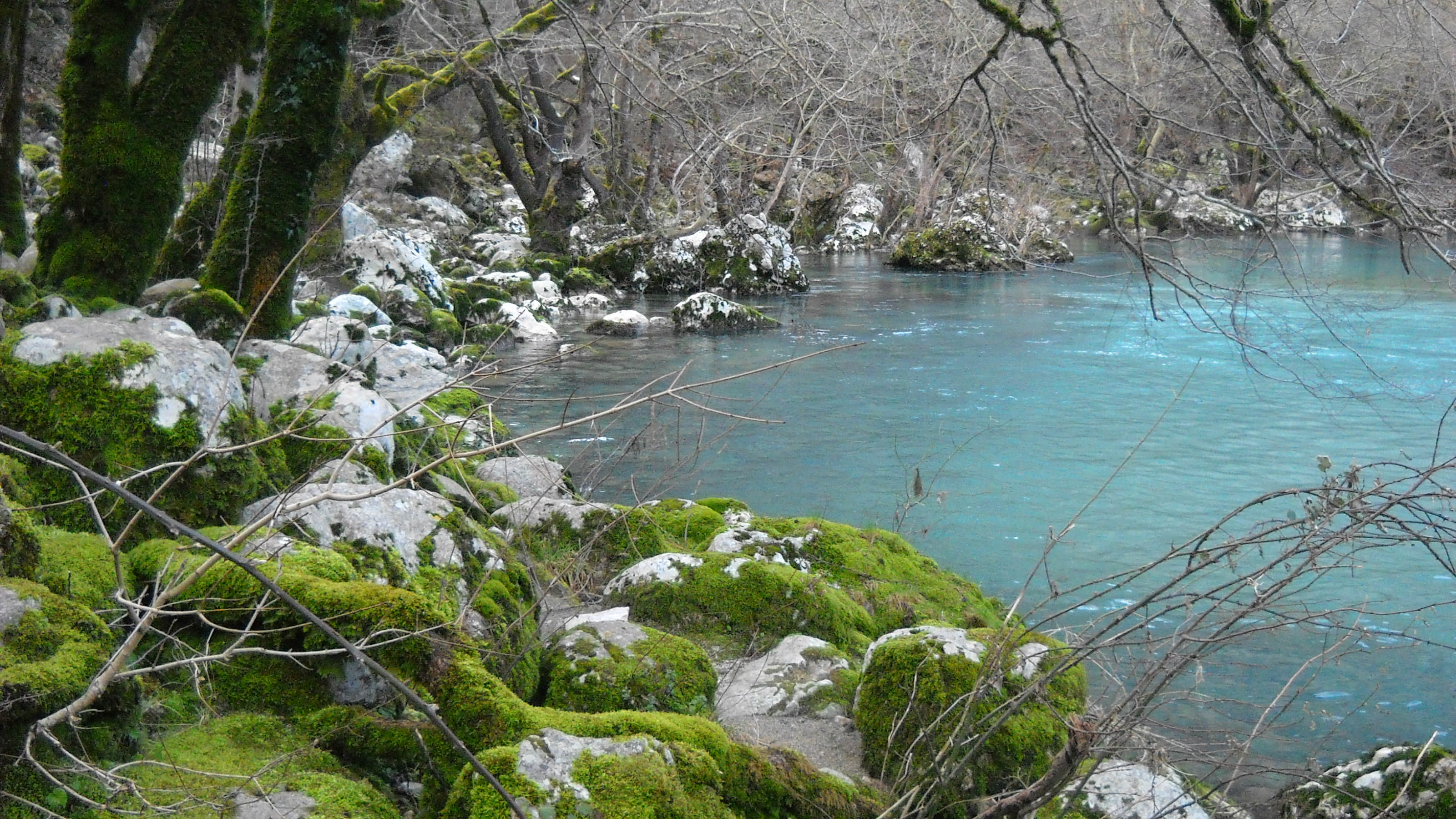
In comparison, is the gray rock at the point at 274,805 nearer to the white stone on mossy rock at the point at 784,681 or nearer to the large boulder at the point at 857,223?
the white stone on mossy rock at the point at 784,681

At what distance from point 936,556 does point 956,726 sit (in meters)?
3.80

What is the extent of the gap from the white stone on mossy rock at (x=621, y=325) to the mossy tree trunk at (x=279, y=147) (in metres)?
8.71

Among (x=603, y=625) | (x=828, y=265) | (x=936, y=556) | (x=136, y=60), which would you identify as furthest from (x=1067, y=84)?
(x=828, y=265)

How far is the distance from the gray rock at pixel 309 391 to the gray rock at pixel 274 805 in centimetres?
241

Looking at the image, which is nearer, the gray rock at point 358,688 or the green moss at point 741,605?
the gray rock at point 358,688

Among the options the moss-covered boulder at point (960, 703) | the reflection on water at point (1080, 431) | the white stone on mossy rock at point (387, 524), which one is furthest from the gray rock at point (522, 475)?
the moss-covered boulder at point (960, 703)

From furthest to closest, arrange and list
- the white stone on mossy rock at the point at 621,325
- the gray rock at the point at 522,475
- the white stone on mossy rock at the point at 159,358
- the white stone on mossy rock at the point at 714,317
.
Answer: the white stone on mossy rock at the point at 714,317 → the white stone on mossy rock at the point at 621,325 → the gray rock at the point at 522,475 → the white stone on mossy rock at the point at 159,358

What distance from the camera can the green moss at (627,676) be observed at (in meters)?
3.59

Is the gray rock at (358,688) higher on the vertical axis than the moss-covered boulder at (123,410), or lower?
lower

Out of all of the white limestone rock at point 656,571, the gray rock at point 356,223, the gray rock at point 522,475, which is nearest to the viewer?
the white limestone rock at point 656,571

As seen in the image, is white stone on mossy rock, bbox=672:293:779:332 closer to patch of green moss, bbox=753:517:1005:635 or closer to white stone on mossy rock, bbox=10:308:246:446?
patch of green moss, bbox=753:517:1005:635

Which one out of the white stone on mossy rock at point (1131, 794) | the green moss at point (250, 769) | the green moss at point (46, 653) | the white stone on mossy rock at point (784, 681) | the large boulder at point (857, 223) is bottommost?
the white stone on mossy rock at point (1131, 794)

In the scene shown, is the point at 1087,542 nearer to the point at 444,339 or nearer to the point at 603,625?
the point at 603,625

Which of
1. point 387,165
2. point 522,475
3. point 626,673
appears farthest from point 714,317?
point 626,673
